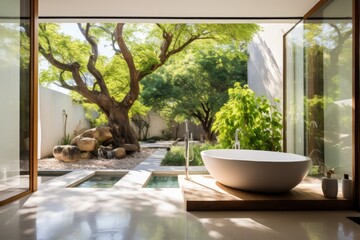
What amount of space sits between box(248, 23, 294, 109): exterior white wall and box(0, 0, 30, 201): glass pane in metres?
3.86

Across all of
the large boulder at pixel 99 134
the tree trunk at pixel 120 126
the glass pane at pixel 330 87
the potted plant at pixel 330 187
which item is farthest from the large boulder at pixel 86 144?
the potted plant at pixel 330 187

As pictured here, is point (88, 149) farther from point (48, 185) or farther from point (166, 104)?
point (166, 104)

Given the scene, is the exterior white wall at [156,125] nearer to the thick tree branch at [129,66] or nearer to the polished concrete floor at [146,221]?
the thick tree branch at [129,66]

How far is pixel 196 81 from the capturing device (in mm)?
9625

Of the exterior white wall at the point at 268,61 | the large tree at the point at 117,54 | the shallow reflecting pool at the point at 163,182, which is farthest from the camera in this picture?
the large tree at the point at 117,54

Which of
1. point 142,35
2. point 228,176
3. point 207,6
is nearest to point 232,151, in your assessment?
point 228,176

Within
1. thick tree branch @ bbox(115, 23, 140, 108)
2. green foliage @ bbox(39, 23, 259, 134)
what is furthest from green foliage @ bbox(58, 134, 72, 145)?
thick tree branch @ bbox(115, 23, 140, 108)

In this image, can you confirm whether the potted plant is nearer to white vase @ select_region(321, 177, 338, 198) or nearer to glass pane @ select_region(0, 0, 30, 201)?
white vase @ select_region(321, 177, 338, 198)

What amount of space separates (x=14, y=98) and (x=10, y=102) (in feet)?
0.22

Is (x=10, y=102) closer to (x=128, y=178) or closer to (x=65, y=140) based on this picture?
(x=128, y=178)

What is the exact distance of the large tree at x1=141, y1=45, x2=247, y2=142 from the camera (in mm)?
9562

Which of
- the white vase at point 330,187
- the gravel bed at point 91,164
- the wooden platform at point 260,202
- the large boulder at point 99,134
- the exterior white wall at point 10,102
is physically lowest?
Result: the gravel bed at point 91,164

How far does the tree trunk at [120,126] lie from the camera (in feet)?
24.7

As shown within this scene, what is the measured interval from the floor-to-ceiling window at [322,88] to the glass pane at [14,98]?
3.48 meters
